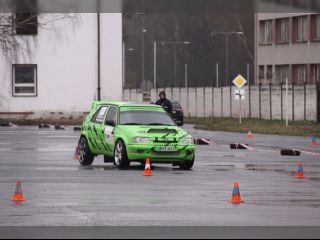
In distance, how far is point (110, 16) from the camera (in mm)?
70500

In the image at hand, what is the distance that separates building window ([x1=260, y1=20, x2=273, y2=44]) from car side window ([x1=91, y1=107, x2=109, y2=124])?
60036 mm

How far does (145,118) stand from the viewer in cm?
2814

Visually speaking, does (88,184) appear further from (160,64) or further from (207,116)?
(160,64)

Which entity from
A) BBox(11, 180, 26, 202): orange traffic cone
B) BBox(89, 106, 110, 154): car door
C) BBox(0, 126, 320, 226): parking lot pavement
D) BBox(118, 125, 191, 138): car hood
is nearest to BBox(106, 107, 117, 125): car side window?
BBox(89, 106, 110, 154): car door

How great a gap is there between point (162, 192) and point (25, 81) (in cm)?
5011

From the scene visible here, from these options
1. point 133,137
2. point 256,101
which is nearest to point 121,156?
point 133,137

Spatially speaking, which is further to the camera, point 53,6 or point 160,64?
point 160,64

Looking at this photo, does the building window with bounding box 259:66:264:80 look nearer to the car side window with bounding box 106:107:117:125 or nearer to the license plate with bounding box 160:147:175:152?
the car side window with bounding box 106:107:117:125

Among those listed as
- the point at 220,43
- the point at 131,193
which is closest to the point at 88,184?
the point at 131,193

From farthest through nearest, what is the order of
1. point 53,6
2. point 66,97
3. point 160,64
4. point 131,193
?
point 160,64
point 66,97
point 53,6
point 131,193

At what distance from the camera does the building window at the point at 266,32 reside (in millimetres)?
88500

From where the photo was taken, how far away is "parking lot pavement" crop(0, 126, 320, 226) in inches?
636

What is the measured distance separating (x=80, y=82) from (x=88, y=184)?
159 feet

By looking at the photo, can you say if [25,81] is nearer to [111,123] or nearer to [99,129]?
[99,129]
